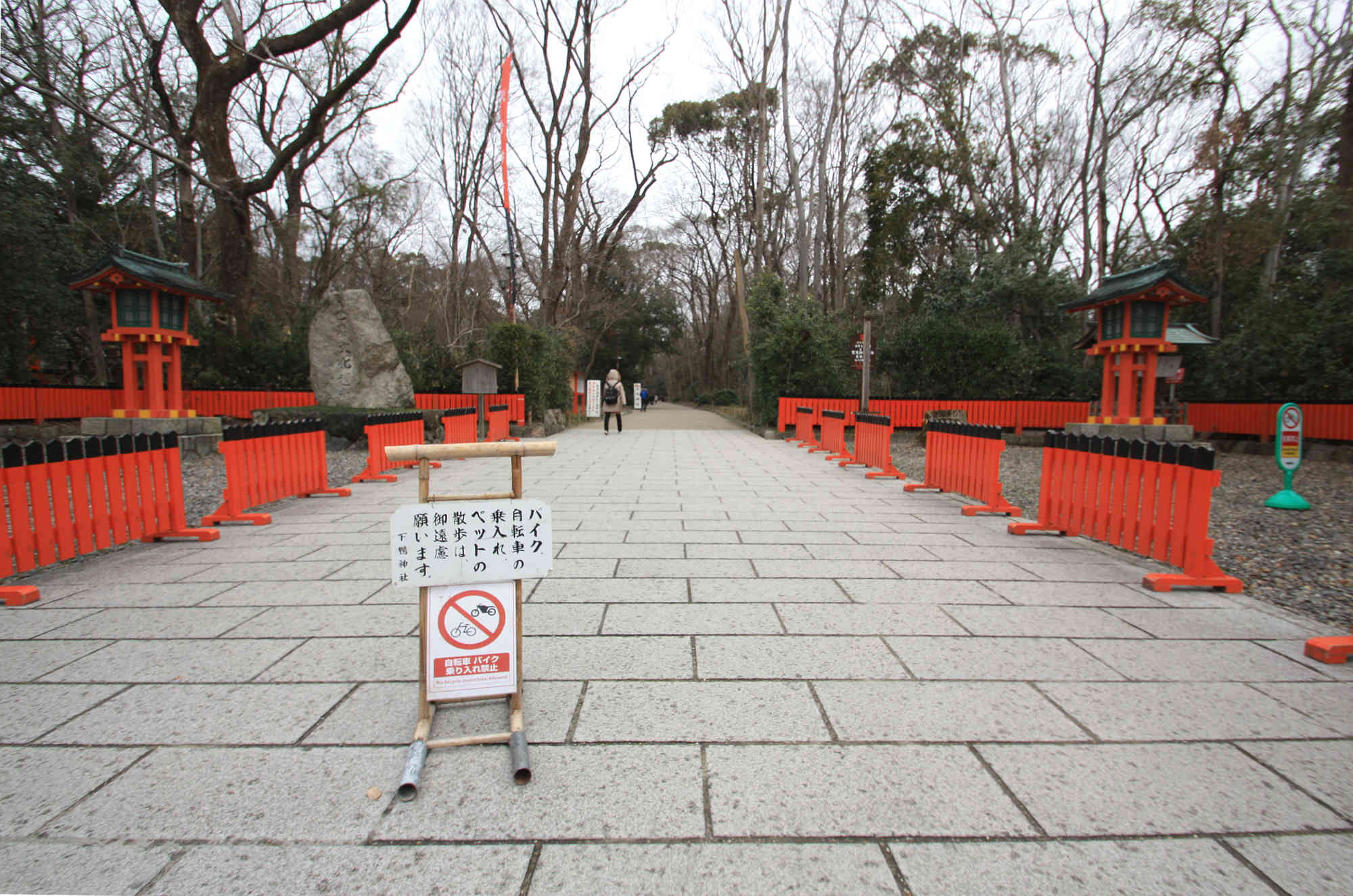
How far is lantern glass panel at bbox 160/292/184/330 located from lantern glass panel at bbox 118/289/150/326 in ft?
0.61

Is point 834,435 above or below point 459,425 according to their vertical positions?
below

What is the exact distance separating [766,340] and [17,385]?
60.9 ft

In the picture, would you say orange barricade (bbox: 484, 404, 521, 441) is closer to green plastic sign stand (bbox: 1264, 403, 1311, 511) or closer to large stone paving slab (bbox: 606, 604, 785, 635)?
large stone paving slab (bbox: 606, 604, 785, 635)

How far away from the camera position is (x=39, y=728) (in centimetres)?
258

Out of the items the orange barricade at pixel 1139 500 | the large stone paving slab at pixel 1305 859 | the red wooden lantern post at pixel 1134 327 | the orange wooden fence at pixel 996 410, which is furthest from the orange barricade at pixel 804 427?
the large stone paving slab at pixel 1305 859

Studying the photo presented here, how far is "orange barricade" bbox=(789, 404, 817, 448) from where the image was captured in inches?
614

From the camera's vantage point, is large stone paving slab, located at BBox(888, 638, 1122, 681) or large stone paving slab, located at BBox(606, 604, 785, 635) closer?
large stone paving slab, located at BBox(888, 638, 1122, 681)

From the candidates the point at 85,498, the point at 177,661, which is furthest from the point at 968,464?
the point at 85,498

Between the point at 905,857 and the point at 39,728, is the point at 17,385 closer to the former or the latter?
the point at 39,728

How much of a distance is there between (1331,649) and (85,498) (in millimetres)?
7338

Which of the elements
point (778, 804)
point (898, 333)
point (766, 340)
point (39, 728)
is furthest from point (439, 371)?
point (778, 804)

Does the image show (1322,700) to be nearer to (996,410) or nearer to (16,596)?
(16,596)

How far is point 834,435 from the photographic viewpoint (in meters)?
13.2

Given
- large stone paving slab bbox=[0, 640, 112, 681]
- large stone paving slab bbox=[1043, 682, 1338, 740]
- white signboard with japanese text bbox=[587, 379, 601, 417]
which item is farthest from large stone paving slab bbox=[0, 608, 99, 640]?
white signboard with japanese text bbox=[587, 379, 601, 417]
